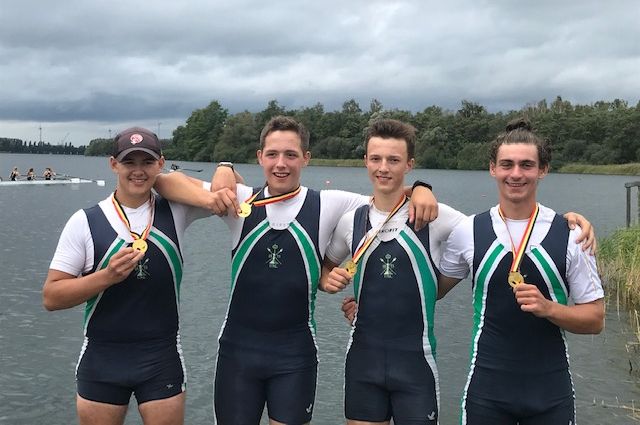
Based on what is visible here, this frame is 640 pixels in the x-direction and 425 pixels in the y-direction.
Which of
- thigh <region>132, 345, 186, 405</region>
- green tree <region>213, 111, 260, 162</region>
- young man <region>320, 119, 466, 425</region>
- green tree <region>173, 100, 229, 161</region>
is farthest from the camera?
green tree <region>173, 100, 229, 161</region>

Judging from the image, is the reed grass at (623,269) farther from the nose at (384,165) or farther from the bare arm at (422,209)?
the nose at (384,165)

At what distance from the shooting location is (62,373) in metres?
10.5

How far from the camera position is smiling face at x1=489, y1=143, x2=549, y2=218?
12.6ft

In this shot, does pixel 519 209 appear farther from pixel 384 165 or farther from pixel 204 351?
pixel 204 351

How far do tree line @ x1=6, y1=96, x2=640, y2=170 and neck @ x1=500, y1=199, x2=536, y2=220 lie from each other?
64163 mm

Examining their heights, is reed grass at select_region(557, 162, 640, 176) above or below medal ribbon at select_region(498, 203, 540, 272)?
above

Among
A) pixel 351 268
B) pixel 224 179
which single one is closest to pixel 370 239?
pixel 351 268

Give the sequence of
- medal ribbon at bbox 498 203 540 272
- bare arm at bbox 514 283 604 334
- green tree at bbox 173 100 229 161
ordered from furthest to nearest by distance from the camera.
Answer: green tree at bbox 173 100 229 161 → medal ribbon at bbox 498 203 540 272 → bare arm at bbox 514 283 604 334

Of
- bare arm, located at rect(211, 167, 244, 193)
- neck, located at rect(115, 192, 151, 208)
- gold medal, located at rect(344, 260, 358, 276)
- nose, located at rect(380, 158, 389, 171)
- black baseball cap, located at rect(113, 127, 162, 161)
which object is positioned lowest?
gold medal, located at rect(344, 260, 358, 276)

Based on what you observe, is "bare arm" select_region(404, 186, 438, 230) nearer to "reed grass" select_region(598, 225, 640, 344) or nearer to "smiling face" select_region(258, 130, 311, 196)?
"smiling face" select_region(258, 130, 311, 196)

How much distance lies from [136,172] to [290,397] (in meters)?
1.80

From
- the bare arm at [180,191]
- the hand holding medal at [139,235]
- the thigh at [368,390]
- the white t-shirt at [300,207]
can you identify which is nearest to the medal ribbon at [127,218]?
the hand holding medal at [139,235]

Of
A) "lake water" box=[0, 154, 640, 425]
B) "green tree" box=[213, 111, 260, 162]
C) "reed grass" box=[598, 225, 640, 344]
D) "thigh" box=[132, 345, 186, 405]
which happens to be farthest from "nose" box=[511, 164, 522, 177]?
"green tree" box=[213, 111, 260, 162]

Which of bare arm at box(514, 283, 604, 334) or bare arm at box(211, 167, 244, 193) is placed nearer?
bare arm at box(514, 283, 604, 334)
